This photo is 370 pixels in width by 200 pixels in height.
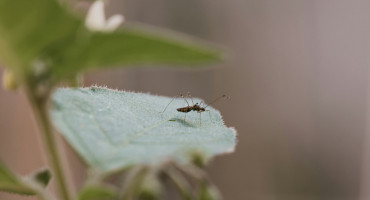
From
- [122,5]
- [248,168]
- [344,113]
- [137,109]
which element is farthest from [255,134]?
[137,109]

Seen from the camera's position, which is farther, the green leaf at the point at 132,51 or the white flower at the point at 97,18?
the white flower at the point at 97,18

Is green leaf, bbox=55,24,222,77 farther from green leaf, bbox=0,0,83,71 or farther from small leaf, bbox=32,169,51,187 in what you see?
small leaf, bbox=32,169,51,187

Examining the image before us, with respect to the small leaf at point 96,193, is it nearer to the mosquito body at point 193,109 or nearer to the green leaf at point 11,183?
the green leaf at point 11,183

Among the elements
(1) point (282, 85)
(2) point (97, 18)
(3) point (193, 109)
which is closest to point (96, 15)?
(2) point (97, 18)

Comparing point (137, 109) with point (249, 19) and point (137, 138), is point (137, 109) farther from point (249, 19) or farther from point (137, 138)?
point (249, 19)

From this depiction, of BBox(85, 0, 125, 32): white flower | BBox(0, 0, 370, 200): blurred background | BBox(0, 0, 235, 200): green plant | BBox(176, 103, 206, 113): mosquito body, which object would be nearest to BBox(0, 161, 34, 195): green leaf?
BBox(0, 0, 235, 200): green plant

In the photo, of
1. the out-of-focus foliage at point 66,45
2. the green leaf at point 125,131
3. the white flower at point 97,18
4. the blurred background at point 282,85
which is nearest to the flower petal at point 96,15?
the white flower at point 97,18
